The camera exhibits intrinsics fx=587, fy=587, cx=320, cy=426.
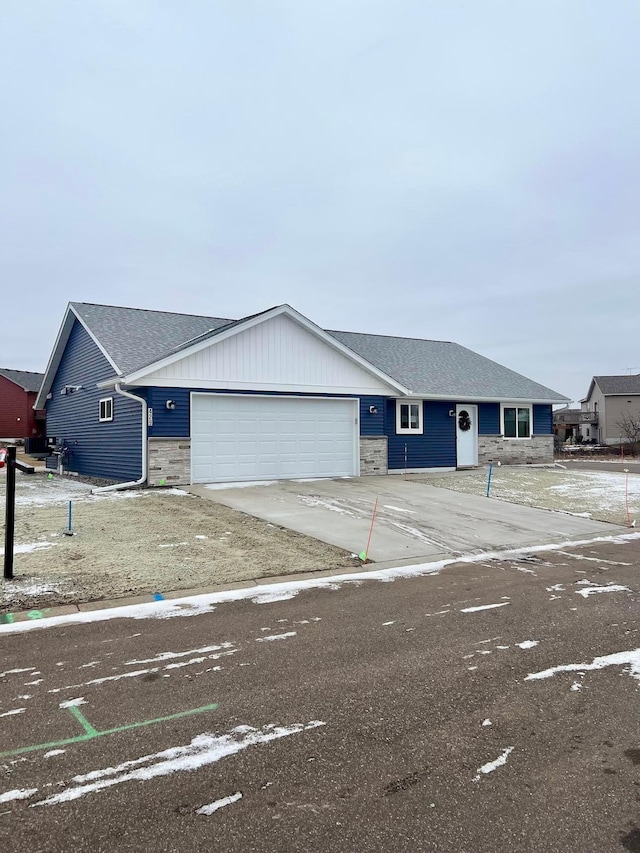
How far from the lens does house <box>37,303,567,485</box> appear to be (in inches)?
604

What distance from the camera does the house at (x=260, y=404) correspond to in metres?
15.3

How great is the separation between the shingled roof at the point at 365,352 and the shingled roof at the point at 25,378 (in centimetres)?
1680

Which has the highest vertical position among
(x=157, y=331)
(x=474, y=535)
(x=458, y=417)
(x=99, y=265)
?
(x=99, y=265)

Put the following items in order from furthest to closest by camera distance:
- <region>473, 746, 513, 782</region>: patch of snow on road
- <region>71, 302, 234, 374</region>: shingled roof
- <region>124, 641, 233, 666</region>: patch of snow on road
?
<region>71, 302, 234, 374</region>: shingled roof, <region>124, 641, 233, 666</region>: patch of snow on road, <region>473, 746, 513, 782</region>: patch of snow on road

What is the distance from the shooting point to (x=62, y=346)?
840 inches

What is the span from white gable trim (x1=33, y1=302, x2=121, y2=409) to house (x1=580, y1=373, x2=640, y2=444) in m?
43.7

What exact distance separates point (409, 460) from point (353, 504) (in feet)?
25.0

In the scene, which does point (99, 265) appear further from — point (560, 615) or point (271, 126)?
point (560, 615)

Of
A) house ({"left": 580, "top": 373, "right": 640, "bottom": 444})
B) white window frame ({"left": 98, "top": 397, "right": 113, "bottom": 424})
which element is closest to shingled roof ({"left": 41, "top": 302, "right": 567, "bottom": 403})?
white window frame ({"left": 98, "top": 397, "right": 113, "bottom": 424})

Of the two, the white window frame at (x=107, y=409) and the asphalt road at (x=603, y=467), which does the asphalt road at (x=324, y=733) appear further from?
the asphalt road at (x=603, y=467)

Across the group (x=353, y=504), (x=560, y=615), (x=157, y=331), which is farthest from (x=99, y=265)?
(x=560, y=615)

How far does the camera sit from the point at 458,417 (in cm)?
2133

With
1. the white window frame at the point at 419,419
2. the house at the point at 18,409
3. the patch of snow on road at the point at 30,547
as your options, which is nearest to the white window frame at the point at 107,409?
the white window frame at the point at 419,419

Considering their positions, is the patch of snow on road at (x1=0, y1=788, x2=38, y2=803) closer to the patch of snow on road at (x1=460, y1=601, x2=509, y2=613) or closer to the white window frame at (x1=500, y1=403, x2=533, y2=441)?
the patch of snow on road at (x1=460, y1=601, x2=509, y2=613)
